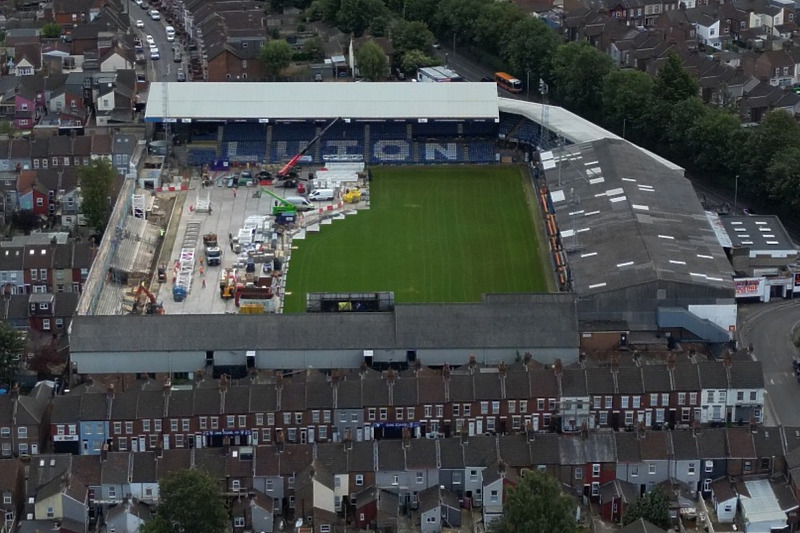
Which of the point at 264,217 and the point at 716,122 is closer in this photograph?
the point at 264,217

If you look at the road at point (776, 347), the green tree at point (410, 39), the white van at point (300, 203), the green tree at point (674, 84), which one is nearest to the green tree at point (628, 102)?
the green tree at point (674, 84)

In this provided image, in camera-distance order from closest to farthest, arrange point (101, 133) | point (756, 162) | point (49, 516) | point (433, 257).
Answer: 1. point (49, 516)
2. point (433, 257)
3. point (756, 162)
4. point (101, 133)

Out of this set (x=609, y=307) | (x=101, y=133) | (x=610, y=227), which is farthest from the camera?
(x=101, y=133)

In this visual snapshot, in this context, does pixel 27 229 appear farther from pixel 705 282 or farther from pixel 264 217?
pixel 705 282

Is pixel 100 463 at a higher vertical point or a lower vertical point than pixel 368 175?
higher

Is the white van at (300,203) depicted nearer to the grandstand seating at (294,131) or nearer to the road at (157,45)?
the grandstand seating at (294,131)

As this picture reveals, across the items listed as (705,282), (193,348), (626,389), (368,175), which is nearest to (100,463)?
(193,348)

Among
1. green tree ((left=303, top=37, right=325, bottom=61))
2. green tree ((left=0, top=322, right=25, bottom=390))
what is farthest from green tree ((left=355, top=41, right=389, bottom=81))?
green tree ((left=0, top=322, right=25, bottom=390))
